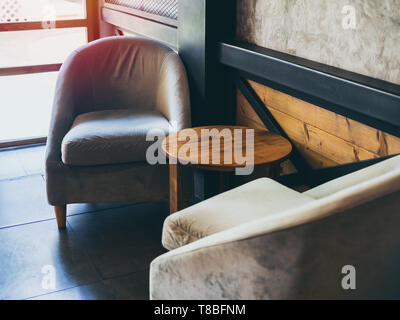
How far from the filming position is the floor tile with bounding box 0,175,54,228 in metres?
3.21

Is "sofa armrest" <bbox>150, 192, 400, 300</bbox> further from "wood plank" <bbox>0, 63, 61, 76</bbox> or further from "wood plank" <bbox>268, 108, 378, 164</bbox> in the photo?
"wood plank" <bbox>0, 63, 61, 76</bbox>

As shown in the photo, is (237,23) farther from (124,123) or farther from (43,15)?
(43,15)

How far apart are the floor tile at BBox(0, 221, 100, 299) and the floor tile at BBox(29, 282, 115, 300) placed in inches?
1.4

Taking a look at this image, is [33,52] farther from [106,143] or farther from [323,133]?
[323,133]

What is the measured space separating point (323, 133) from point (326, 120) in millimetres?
72

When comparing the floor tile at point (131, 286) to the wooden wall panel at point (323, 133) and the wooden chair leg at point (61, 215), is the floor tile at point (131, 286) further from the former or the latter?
the wooden wall panel at point (323, 133)

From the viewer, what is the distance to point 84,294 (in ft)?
7.99

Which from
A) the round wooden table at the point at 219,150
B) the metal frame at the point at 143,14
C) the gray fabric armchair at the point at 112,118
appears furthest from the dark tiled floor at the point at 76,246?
the metal frame at the point at 143,14

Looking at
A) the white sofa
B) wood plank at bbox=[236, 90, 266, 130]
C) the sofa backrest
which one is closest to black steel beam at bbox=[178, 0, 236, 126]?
wood plank at bbox=[236, 90, 266, 130]

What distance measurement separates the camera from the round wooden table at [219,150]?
7.82 feet

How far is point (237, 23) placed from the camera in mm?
3053
